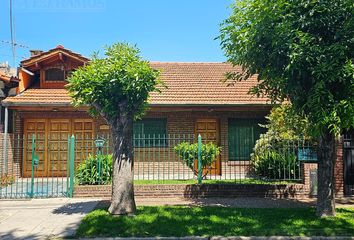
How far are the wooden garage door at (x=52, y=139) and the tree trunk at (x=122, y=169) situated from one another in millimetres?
6499

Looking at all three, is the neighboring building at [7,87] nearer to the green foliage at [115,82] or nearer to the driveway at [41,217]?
the driveway at [41,217]

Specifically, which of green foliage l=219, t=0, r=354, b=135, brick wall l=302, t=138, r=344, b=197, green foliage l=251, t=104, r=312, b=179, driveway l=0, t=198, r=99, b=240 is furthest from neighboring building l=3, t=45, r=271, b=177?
green foliage l=219, t=0, r=354, b=135

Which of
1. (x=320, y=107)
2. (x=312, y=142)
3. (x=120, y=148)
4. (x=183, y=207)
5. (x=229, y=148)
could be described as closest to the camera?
(x=320, y=107)

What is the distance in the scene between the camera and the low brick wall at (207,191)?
9.76 metres

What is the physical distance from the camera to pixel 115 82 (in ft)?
23.6

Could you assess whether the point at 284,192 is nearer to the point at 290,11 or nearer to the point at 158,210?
the point at 158,210

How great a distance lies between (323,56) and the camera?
6.36 metres

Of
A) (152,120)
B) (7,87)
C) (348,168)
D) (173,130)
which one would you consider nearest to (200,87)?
(173,130)

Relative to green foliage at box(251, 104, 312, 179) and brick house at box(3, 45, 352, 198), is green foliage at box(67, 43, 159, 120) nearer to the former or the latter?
green foliage at box(251, 104, 312, 179)

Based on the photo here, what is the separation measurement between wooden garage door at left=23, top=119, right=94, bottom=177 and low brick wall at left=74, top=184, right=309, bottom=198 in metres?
4.11

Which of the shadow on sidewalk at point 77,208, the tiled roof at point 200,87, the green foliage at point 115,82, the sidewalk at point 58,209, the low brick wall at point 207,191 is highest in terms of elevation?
the tiled roof at point 200,87

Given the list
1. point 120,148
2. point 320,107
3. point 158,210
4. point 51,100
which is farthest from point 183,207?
point 51,100

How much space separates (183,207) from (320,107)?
13.4ft

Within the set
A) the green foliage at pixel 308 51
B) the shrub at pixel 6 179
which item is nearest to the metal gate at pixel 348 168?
the green foliage at pixel 308 51
